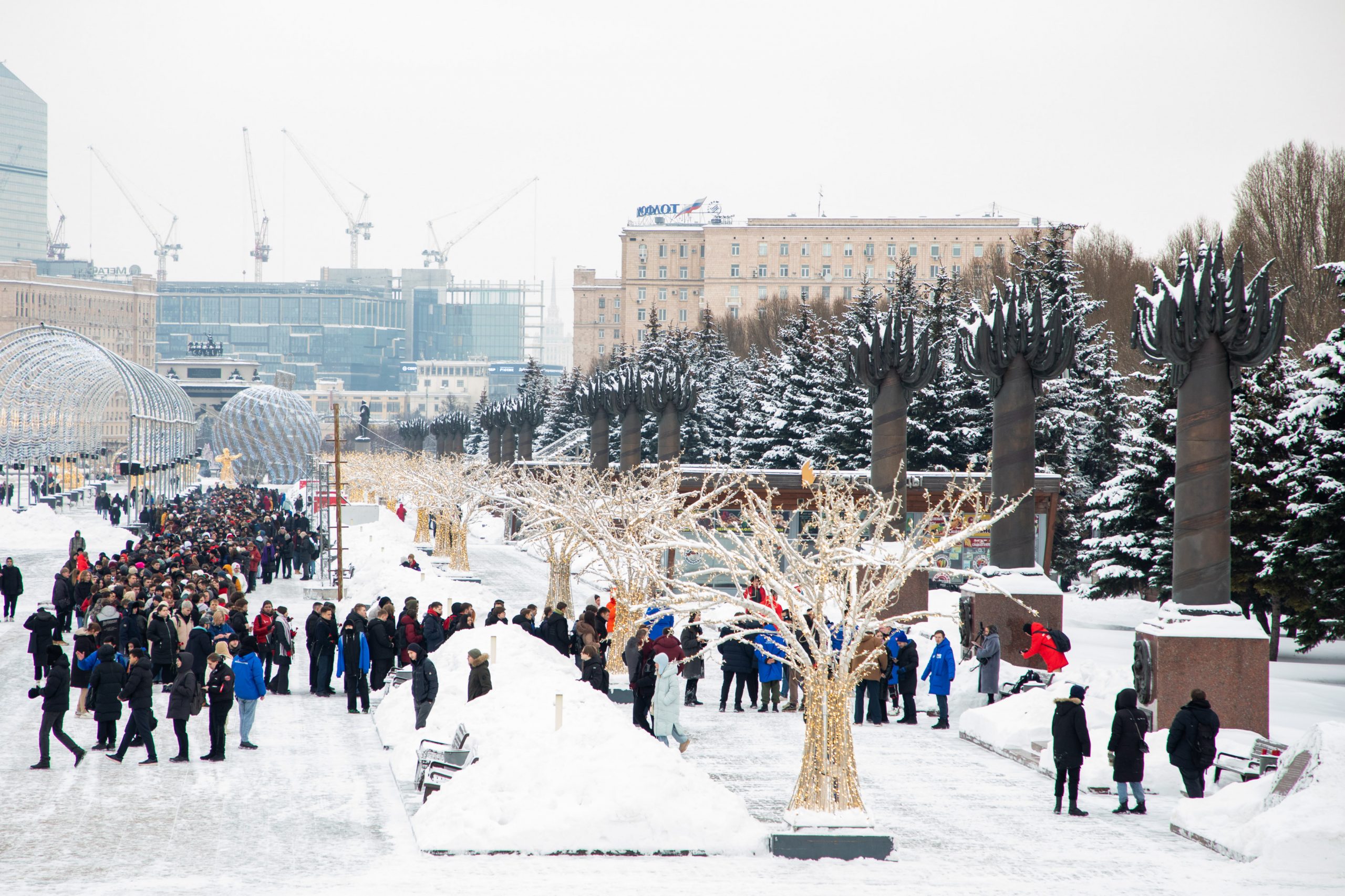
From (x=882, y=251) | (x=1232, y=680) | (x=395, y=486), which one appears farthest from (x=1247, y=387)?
(x=882, y=251)

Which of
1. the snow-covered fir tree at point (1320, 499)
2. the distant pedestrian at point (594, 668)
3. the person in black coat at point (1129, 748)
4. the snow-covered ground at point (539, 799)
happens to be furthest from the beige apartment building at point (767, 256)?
the person in black coat at point (1129, 748)

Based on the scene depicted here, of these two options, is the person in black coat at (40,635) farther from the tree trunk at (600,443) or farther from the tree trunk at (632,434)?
the tree trunk at (600,443)

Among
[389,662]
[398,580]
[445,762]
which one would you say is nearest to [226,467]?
[398,580]

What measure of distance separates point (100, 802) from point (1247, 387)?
20.3 metres

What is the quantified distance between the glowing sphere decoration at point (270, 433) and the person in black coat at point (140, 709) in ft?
247

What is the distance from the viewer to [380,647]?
62.5 feet

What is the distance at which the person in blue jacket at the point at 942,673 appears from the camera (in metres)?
17.7

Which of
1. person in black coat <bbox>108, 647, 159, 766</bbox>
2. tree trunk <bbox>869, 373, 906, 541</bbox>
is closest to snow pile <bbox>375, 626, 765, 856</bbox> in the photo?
person in black coat <bbox>108, 647, 159, 766</bbox>

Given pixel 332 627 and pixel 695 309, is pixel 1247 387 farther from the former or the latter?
pixel 695 309

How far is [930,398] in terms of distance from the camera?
39.2 meters

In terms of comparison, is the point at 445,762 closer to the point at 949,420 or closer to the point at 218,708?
the point at 218,708

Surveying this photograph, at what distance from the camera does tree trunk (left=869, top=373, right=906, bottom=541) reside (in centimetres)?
2755

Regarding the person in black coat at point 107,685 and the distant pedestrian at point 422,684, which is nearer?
the person in black coat at point 107,685

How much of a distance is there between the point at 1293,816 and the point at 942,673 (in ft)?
22.9
